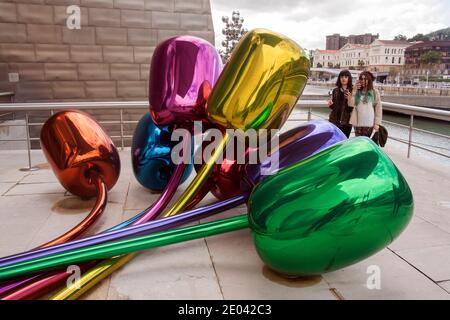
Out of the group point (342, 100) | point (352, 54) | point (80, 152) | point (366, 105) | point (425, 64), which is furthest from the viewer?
point (352, 54)

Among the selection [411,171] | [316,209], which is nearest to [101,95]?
[411,171]

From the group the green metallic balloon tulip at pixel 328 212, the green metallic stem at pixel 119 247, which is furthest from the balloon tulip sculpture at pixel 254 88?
the green metallic balloon tulip at pixel 328 212

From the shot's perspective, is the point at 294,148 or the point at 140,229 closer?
the point at 140,229

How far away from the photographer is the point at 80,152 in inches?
117

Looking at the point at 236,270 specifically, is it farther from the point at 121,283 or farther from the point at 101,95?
the point at 101,95

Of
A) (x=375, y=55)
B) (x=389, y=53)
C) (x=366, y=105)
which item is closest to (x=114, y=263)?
(x=366, y=105)

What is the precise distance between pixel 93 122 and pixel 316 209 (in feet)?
6.91

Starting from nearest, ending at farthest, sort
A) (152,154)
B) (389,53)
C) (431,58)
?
(152,154) → (431,58) → (389,53)

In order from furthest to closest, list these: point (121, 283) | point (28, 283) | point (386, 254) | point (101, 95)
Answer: point (101, 95)
point (386, 254)
point (121, 283)
point (28, 283)

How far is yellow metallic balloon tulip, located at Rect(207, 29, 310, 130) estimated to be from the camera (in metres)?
2.26

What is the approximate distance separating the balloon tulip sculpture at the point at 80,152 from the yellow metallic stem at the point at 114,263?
67cm

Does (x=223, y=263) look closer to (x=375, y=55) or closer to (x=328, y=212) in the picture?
(x=328, y=212)

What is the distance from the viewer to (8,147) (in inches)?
330

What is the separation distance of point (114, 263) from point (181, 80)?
133cm
